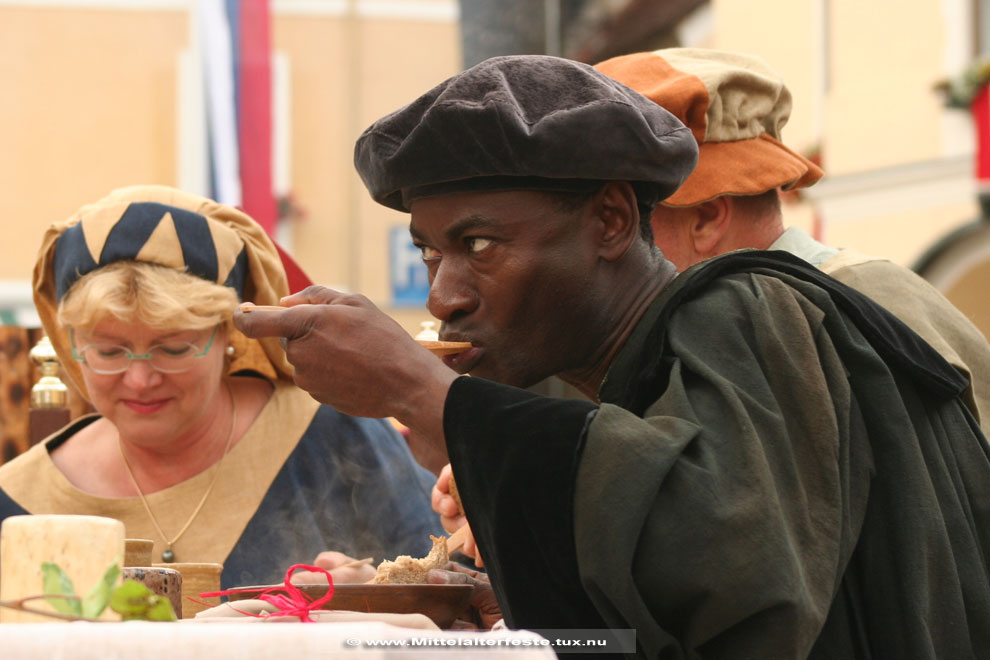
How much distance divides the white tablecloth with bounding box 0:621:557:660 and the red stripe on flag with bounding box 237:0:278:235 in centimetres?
1463

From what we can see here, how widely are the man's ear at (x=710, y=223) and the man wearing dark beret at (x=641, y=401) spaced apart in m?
0.83

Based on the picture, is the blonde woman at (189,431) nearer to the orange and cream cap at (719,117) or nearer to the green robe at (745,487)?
the orange and cream cap at (719,117)

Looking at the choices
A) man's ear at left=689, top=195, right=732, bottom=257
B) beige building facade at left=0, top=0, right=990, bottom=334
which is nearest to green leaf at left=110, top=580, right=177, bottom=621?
man's ear at left=689, top=195, right=732, bottom=257

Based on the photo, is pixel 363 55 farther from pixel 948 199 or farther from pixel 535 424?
pixel 535 424

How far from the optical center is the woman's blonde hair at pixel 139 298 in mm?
4086

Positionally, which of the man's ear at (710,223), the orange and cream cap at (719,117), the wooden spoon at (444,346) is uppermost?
the orange and cream cap at (719,117)

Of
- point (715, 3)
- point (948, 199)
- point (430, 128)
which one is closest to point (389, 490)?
point (430, 128)

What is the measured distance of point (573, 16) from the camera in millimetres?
21000

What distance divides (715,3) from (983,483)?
14572 millimetres

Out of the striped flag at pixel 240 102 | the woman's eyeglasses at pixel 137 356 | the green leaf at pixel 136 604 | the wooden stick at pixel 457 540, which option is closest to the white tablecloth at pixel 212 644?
the green leaf at pixel 136 604

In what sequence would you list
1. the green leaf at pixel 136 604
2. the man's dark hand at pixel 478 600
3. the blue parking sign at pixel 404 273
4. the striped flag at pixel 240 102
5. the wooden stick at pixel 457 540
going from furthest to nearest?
the blue parking sign at pixel 404 273
the striped flag at pixel 240 102
the wooden stick at pixel 457 540
the man's dark hand at pixel 478 600
the green leaf at pixel 136 604

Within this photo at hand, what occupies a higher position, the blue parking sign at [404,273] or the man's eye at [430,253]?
the man's eye at [430,253]

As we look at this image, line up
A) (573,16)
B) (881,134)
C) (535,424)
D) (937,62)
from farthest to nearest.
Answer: (573,16)
(881,134)
(937,62)
(535,424)

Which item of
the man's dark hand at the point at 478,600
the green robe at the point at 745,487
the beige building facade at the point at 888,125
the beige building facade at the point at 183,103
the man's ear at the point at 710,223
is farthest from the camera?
the beige building facade at the point at 183,103
